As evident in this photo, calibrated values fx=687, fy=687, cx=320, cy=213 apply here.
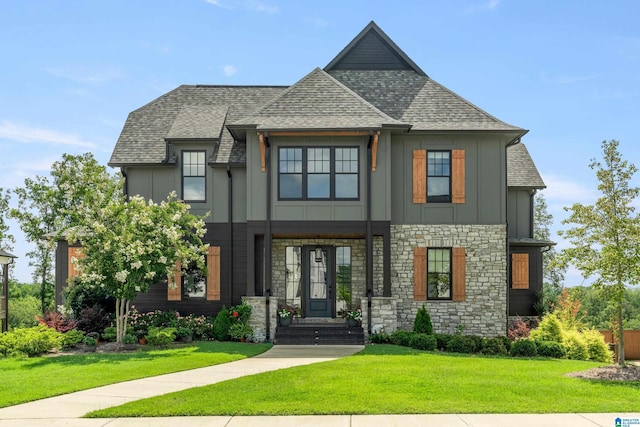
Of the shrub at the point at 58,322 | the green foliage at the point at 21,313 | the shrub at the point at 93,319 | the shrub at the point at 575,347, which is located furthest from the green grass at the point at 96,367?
the green foliage at the point at 21,313

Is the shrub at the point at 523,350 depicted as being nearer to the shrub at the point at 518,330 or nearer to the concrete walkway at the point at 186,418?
the shrub at the point at 518,330

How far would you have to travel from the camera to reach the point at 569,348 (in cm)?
1922

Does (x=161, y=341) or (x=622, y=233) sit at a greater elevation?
(x=622, y=233)

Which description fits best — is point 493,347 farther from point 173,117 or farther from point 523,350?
point 173,117

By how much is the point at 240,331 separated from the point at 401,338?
15.4 feet

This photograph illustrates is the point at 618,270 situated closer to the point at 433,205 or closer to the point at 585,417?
the point at 585,417

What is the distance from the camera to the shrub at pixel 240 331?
20.1 metres

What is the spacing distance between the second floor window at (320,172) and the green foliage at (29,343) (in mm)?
7506

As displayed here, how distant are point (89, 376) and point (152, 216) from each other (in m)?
5.96

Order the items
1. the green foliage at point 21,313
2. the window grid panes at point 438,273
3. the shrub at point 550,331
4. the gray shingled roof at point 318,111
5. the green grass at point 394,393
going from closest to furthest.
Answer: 1. the green grass at point 394,393
2. the shrub at point 550,331
3. the gray shingled roof at point 318,111
4. the window grid panes at point 438,273
5. the green foliage at point 21,313

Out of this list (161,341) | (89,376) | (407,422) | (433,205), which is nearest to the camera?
(407,422)

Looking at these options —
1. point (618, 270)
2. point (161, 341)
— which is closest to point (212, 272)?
point (161, 341)

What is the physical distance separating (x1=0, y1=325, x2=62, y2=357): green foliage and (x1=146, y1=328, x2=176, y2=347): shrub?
2.38 metres

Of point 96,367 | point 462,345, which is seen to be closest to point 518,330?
point 462,345
